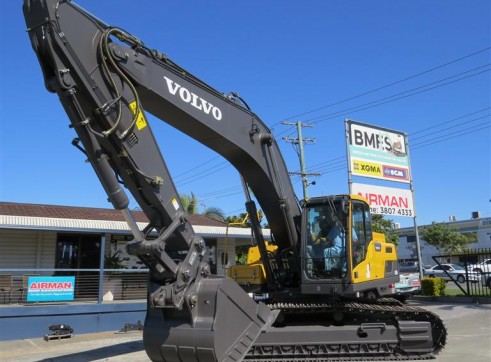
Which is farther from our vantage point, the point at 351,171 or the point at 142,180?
the point at 351,171

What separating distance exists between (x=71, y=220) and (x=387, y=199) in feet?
38.2

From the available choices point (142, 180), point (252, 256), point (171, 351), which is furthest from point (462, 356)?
point (142, 180)

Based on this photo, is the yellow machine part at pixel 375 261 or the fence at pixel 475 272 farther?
the fence at pixel 475 272

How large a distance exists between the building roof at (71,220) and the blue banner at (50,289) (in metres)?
1.53

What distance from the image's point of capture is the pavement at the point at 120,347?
9.00m

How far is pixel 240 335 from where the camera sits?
248 inches

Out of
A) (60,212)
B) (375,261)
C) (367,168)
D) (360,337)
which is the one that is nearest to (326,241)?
(375,261)

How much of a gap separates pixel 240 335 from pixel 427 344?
3701 millimetres

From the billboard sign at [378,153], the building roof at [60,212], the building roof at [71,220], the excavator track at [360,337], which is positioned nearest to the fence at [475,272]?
the billboard sign at [378,153]

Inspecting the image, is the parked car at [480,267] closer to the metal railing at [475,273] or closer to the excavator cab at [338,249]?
the metal railing at [475,273]

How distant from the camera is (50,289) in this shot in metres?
13.4

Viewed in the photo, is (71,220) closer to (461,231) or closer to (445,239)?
(445,239)

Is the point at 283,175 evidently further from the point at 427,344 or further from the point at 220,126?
the point at 427,344

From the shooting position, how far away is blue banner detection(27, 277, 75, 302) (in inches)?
514
